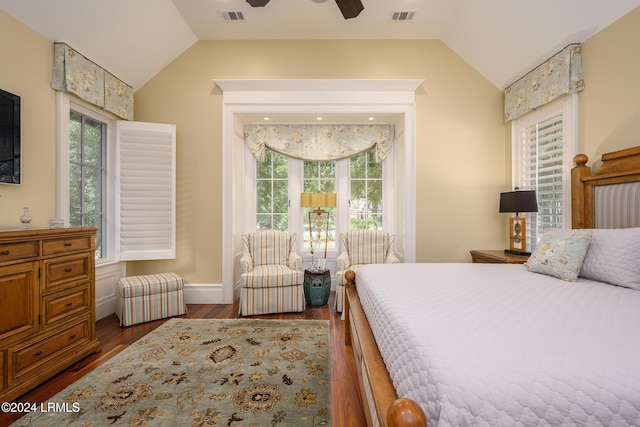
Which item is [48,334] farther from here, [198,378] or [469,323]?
[469,323]

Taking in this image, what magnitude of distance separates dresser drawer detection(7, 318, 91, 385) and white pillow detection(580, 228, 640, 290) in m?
3.59

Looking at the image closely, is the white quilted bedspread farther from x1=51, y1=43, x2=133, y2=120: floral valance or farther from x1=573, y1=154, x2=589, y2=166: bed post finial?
x1=51, y1=43, x2=133, y2=120: floral valance

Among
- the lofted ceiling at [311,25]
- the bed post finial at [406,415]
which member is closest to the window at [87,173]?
the lofted ceiling at [311,25]

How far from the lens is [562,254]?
189cm

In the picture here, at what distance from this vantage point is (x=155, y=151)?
11.1 ft

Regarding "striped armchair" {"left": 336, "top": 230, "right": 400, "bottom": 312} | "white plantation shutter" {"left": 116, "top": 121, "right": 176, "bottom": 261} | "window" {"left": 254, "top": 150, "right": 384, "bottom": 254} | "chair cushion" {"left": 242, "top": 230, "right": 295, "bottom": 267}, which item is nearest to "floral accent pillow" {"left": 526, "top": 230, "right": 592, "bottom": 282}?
"striped armchair" {"left": 336, "top": 230, "right": 400, "bottom": 312}

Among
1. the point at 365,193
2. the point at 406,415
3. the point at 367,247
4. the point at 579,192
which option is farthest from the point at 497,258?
the point at 406,415

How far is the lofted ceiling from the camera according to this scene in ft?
7.88

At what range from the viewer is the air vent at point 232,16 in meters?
3.16

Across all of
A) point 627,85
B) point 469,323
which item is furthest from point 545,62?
point 469,323

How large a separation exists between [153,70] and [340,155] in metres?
2.55

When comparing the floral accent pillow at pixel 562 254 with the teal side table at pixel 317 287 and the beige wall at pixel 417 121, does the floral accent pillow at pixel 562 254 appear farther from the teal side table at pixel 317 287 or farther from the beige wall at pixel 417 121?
the teal side table at pixel 317 287

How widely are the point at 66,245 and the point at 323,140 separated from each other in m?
2.98

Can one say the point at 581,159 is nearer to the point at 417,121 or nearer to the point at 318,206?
the point at 417,121
